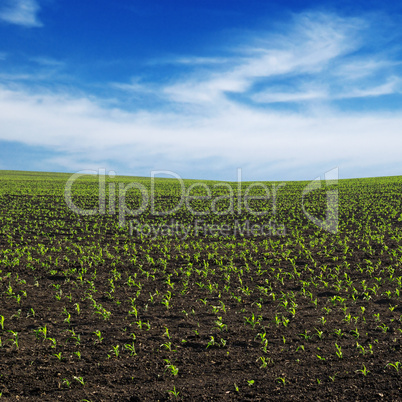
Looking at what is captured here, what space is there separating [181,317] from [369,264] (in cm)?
775

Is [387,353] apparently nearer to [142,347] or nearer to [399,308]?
[399,308]

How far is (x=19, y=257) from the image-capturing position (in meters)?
14.0

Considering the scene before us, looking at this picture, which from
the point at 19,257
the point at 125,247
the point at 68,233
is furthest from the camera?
the point at 68,233

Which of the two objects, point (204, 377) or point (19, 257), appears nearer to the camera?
point (204, 377)

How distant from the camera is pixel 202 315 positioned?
8.07 meters

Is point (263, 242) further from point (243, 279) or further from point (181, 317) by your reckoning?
point (181, 317)

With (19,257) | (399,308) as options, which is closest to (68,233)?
(19,257)

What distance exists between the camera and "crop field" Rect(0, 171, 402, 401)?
5340 mm

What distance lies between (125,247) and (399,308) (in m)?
11.1

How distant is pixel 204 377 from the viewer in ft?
17.9

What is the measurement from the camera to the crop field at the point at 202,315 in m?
5.34

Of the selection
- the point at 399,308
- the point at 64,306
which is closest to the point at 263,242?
the point at 399,308

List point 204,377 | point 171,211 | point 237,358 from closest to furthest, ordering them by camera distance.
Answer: point 204,377 → point 237,358 → point 171,211

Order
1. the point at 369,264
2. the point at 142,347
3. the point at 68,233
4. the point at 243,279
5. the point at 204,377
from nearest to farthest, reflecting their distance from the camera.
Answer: the point at 204,377, the point at 142,347, the point at 243,279, the point at 369,264, the point at 68,233
